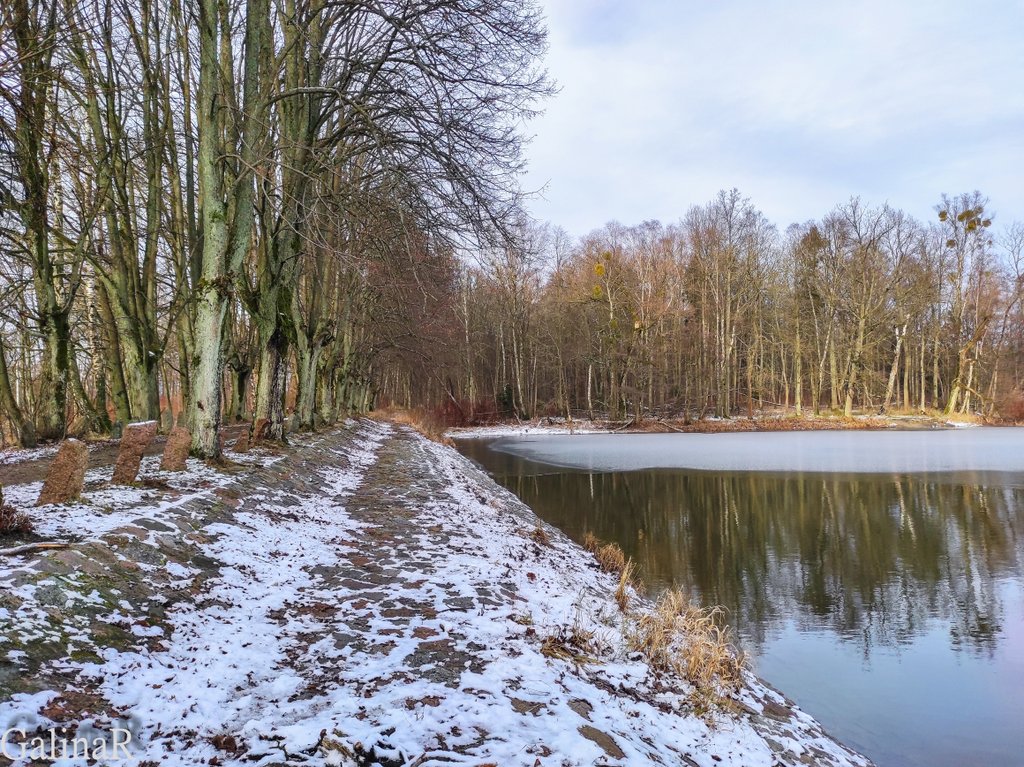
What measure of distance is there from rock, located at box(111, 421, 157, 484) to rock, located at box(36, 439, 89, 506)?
104cm

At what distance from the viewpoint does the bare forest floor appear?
3.02 metres

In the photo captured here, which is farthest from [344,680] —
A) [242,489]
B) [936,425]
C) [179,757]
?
[936,425]

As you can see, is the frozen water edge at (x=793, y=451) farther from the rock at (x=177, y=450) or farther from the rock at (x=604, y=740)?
the rock at (x=604, y=740)

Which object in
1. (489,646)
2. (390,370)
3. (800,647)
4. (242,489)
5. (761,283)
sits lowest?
(800,647)

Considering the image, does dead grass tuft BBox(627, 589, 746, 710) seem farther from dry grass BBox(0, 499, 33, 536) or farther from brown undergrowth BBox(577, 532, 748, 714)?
dry grass BBox(0, 499, 33, 536)

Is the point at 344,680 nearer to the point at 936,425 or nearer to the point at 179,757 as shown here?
→ the point at 179,757

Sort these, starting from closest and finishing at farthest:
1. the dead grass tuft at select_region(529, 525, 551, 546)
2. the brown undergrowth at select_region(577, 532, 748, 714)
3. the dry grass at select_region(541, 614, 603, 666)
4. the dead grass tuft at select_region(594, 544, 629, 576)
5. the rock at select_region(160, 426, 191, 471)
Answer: the dry grass at select_region(541, 614, 603, 666) → the brown undergrowth at select_region(577, 532, 748, 714) → the rock at select_region(160, 426, 191, 471) → the dead grass tuft at select_region(594, 544, 629, 576) → the dead grass tuft at select_region(529, 525, 551, 546)

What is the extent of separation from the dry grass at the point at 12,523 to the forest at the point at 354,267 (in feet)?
12.7

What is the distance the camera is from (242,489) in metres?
7.91

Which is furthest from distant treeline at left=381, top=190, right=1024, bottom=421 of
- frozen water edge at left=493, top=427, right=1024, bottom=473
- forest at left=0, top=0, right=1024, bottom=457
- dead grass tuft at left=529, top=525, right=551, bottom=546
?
dead grass tuft at left=529, top=525, right=551, bottom=546

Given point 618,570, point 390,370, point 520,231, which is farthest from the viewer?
point 390,370

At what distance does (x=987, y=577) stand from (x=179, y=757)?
1087 cm

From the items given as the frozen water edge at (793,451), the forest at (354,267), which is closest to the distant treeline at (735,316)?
the forest at (354,267)

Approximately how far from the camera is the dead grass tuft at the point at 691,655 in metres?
4.74
